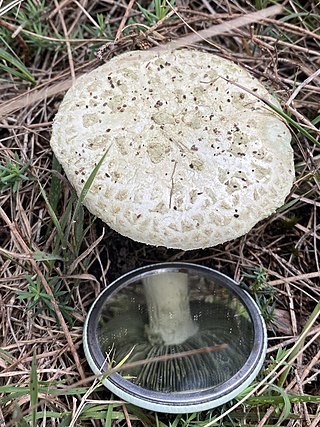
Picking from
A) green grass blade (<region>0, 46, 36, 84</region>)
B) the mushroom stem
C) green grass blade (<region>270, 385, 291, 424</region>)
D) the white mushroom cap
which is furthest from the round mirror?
green grass blade (<region>0, 46, 36, 84</region>)

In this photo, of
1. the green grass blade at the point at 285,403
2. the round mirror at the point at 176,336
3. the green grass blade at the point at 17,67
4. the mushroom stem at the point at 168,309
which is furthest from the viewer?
the green grass blade at the point at 17,67

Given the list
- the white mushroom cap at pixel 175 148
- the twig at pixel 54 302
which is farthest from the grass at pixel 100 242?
the white mushroom cap at pixel 175 148

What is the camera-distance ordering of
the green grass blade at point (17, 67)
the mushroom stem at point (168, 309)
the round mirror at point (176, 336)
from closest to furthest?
the round mirror at point (176, 336)
the mushroom stem at point (168, 309)
the green grass blade at point (17, 67)

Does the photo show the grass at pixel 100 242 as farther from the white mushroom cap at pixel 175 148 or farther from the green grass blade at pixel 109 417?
the white mushroom cap at pixel 175 148

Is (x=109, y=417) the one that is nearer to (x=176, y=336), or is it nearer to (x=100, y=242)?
(x=176, y=336)

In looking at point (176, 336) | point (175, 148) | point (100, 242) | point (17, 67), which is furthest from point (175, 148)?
point (17, 67)

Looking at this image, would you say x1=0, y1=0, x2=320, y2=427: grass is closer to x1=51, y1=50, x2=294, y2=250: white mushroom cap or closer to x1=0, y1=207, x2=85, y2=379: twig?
x1=0, y1=207, x2=85, y2=379: twig

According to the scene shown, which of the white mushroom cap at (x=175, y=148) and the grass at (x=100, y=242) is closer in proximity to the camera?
the white mushroom cap at (x=175, y=148)

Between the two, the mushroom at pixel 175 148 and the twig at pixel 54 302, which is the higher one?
the mushroom at pixel 175 148
